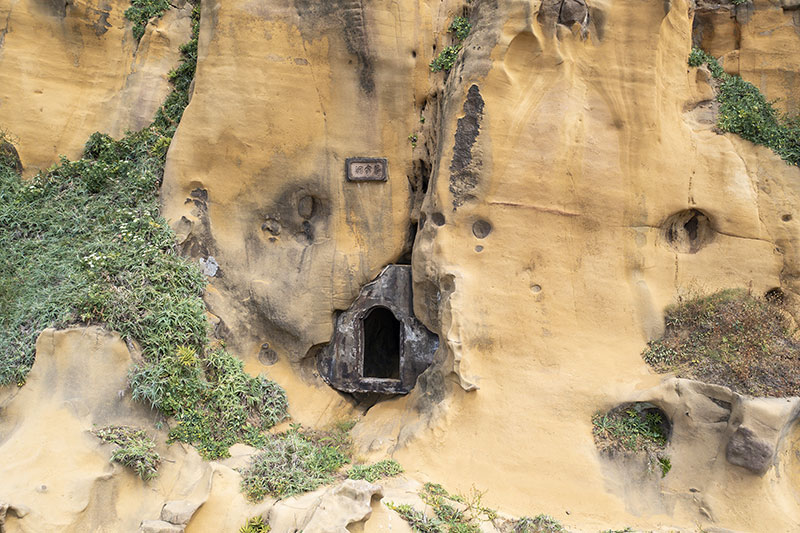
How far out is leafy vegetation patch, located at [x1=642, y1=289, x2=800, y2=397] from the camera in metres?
6.39

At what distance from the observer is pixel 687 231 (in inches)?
307

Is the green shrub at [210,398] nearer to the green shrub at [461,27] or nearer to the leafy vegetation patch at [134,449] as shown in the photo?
the leafy vegetation patch at [134,449]

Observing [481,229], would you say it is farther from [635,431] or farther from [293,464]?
[293,464]

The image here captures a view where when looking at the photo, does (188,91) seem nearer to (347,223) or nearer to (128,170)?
(128,170)

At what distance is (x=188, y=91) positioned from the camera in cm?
945

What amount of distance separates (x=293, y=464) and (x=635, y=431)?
12.8 feet

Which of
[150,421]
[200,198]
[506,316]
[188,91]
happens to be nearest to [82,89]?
[188,91]

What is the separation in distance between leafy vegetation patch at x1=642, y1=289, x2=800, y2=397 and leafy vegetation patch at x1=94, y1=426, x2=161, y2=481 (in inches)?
229

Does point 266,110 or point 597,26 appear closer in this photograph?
point 597,26

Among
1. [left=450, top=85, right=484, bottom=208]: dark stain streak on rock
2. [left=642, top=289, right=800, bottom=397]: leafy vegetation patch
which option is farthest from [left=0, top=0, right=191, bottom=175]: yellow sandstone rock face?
[left=642, top=289, right=800, bottom=397]: leafy vegetation patch

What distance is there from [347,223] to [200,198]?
215cm

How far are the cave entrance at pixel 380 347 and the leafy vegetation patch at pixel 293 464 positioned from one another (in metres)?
2.22

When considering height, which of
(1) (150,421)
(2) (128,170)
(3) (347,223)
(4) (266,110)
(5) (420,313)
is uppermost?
(4) (266,110)

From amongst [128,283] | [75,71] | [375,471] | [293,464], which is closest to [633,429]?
[375,471]
